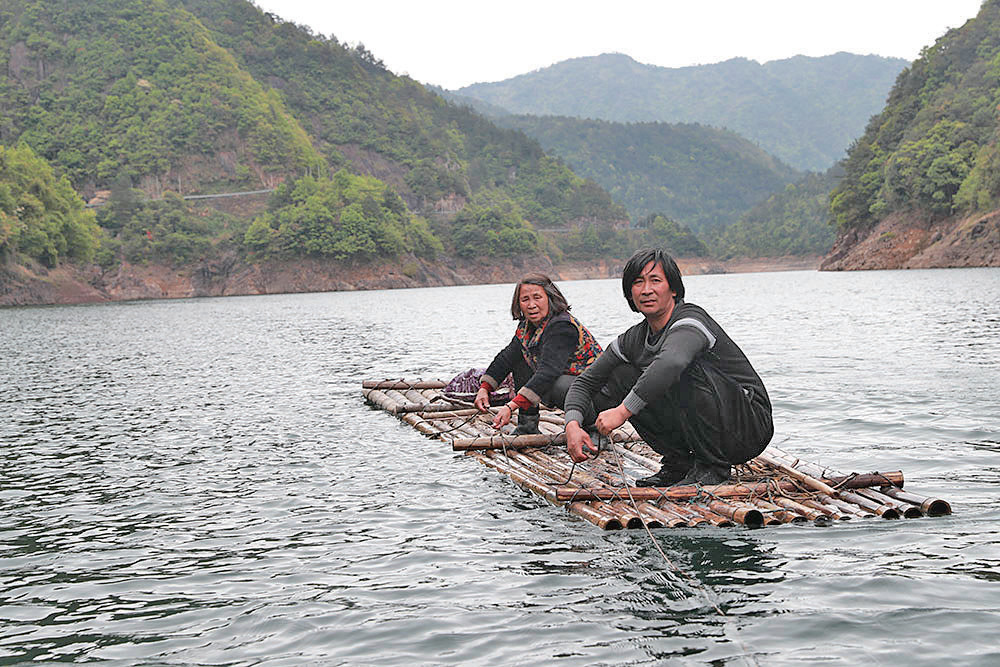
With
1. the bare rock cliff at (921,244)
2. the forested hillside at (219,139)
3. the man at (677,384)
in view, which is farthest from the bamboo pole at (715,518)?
the forested hillside at (219,139)

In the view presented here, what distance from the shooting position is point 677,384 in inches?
298

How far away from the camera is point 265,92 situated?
163250 millimetres

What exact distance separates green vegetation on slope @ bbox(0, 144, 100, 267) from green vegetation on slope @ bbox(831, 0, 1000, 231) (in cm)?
8977

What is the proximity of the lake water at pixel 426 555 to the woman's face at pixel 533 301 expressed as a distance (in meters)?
1.99

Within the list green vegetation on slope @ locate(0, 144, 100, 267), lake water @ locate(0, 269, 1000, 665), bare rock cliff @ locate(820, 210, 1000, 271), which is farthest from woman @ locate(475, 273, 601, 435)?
bare rock cliff @ locate(820, 210, 1000, 271)

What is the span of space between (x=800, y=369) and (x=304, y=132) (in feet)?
500

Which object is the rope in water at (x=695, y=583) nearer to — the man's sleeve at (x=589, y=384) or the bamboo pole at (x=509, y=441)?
the man's sleeve at (x=589, y=384)

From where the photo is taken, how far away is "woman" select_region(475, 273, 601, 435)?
1032cm

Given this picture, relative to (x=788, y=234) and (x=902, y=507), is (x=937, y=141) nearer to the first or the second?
(x=788, y=234)

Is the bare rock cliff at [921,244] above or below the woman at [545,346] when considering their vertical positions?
above

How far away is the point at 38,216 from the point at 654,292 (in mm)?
94999

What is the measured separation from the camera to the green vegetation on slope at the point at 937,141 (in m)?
91.0

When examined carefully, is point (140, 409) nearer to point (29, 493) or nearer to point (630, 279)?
point (29, 493)

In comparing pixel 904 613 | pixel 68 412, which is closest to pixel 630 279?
pixel 904 613
